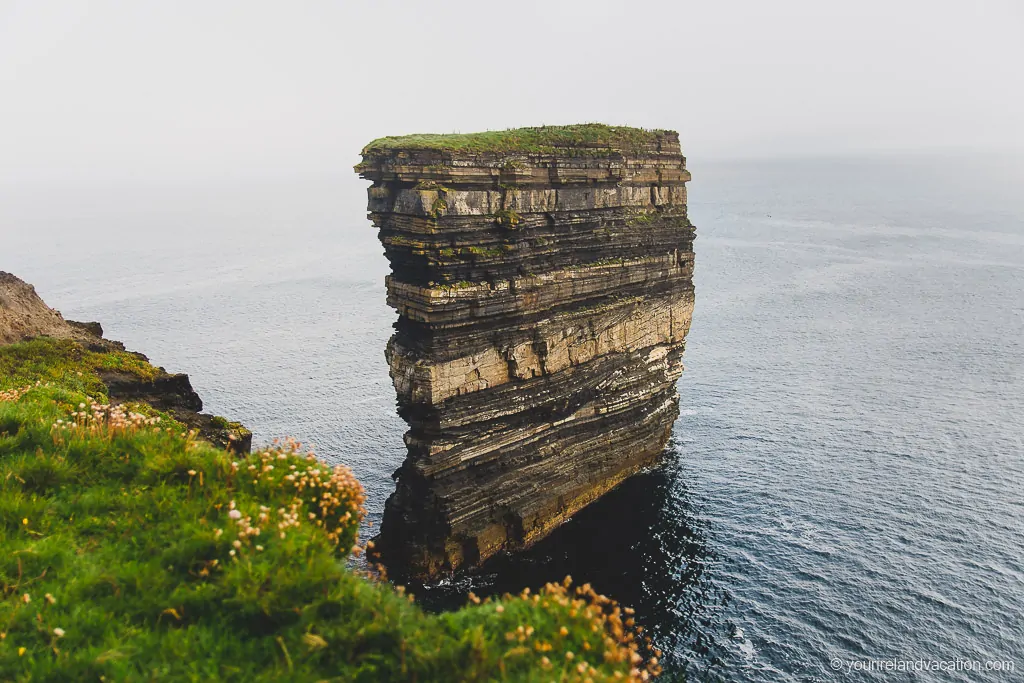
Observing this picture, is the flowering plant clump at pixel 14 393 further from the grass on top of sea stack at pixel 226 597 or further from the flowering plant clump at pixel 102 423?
the grass on top of sea stack at pixel 226 597

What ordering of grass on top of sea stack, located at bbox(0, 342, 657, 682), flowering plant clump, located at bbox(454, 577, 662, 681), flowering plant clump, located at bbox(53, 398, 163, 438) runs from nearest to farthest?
flowering plant clump, located at bbox(454, 577, 662, 681)
grass on top of sea stack, located at bbox(0, 342, 657, 682)
flowering plant clump, located at bbox(53, 398, 163, 438)

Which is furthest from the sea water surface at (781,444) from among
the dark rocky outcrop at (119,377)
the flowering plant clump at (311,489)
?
the flowering plant clump at (311,489)

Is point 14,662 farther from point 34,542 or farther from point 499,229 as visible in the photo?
point 499,229

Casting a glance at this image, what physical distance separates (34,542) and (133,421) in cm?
543

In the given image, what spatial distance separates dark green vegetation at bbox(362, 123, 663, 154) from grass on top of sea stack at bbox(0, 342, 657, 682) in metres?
22.8

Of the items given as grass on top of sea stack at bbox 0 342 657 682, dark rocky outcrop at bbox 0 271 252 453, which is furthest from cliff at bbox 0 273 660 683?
dark rocky outcrop at bbox 0 271 252 453

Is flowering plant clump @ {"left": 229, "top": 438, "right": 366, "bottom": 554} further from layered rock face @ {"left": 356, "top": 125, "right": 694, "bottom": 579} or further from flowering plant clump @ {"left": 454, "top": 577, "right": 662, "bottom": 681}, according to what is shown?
layered rock face @ {"left": 356, "top": 125, "right": 694, "bottom": 579}

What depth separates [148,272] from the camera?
137 meters

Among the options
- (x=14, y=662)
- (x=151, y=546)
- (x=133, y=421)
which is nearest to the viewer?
(x=14, y=662)

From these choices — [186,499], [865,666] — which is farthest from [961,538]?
[186,499]

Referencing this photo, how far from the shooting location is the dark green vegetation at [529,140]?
3688cm

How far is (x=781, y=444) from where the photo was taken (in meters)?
54.7

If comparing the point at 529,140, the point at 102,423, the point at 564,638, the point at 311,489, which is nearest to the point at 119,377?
the point at 102,423

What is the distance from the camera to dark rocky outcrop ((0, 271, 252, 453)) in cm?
2733
